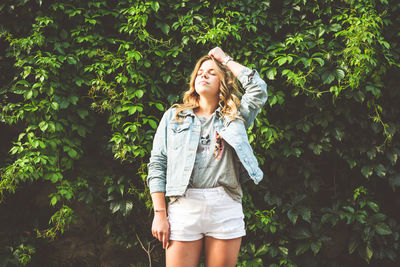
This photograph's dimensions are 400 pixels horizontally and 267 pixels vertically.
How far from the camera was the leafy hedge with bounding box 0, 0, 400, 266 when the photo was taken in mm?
2398

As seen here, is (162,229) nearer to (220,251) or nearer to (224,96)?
(220,251)

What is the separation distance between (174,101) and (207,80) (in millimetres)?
792

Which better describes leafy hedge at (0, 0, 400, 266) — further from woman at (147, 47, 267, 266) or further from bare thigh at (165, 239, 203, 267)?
bare thigh at (165, 239, 203, 267)

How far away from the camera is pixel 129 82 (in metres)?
2.45

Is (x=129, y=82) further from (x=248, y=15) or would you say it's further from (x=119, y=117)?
(x=248, y=15)

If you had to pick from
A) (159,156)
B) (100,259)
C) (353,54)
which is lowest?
(100,259)

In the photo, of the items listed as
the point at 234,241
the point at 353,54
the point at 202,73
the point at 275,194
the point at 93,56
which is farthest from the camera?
the point at 275,194

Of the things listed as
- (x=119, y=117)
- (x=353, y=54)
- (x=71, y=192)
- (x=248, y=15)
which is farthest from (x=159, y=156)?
(x=353, y=54)

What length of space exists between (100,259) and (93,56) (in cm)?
184

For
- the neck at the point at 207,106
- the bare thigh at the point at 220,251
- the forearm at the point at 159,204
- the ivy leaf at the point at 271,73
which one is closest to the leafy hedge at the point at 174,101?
the ivy leaf at the point at 271,73

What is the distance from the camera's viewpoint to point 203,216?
155cm

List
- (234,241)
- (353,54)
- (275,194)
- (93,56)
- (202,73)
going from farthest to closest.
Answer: (275,194)
(93,56)
(353,54)
(202,73)
(234,241)

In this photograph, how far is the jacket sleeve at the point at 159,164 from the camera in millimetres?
1642

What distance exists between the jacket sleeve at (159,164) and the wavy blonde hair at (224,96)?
135 millimetres
